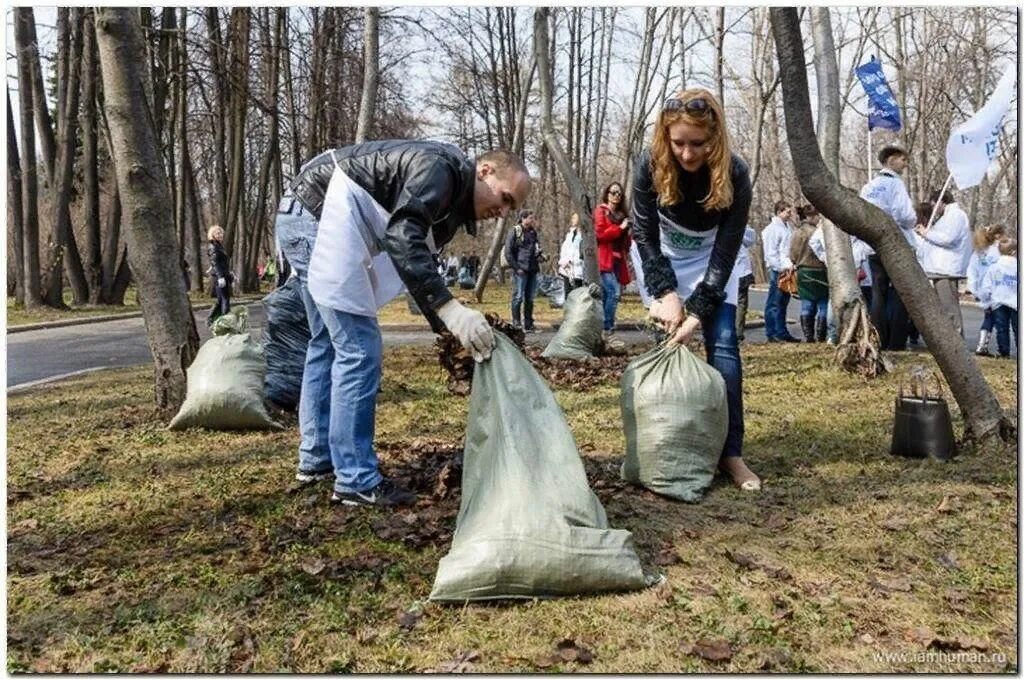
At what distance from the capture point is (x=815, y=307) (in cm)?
944

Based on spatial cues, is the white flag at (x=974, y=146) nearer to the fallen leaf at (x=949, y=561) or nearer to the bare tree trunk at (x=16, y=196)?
the fallen leaf at (x=949, y=561)

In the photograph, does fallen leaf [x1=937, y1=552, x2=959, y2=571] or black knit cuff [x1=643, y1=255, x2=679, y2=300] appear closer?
fallen leaf [x1=937, y1=552, x2=959, y2=571]

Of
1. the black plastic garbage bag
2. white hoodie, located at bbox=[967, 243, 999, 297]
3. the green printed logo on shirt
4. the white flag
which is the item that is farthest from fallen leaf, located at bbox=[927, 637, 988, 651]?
white hoodie, located at bbox=[967, 243, 999, 297]

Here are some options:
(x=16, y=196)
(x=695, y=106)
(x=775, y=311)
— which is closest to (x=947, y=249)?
(x=775, y=311)

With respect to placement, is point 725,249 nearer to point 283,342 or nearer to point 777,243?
point 283,342

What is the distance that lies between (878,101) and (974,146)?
454 cm

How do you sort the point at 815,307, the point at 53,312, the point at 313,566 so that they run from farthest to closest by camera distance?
the point at 53,312, the point at 815,307, the point at 313,566

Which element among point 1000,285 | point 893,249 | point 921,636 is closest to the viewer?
point 921,636

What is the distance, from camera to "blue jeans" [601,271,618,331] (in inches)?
392

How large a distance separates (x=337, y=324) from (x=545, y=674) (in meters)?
1.57

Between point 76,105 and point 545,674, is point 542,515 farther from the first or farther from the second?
point 76,105

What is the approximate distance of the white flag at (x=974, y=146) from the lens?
472 centimetres

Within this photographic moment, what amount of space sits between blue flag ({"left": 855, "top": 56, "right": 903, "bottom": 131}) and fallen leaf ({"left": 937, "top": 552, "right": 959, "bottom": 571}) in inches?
282

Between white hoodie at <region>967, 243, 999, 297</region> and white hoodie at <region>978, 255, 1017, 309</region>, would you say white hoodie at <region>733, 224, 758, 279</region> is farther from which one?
white hoodie at <region>967, 243, 999, 297</region>
